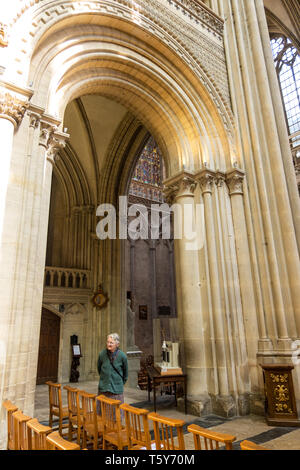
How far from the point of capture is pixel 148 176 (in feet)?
65.5

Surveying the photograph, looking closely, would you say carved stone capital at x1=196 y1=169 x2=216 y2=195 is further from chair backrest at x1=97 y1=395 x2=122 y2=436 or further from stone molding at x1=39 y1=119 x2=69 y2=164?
chair backrest at x1=97 y1=395 x2=122 y2=436

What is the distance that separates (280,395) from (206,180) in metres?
4.51

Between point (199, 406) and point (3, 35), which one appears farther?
point (199, 406)

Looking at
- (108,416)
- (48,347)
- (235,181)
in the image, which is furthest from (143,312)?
(108,416)

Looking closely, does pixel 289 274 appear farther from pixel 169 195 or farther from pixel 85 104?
pixel 85 104

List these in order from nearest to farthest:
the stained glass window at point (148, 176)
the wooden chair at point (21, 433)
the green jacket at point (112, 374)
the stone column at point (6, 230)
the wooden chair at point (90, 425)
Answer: the wooden chair at point (21, 433)
the wooden chair at point (90, 425)
the stone column at point (6, 230)
the green jacket at point (112, 374)
the stained glass window at point (148, 176)

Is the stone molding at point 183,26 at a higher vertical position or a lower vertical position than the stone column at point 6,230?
higher

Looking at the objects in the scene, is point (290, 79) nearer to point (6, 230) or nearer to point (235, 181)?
point (235, 181)

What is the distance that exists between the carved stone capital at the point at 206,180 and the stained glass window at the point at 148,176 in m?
11.5

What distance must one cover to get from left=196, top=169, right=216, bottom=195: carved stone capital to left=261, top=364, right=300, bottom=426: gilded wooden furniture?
3842mm

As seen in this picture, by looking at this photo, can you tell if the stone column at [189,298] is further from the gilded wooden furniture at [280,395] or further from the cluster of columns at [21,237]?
the cluster of columns at [21,237]

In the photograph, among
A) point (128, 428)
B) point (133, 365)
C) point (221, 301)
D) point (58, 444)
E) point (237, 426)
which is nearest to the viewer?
point (58, 444)

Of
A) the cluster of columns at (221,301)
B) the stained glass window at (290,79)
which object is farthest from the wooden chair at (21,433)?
the stained glass window at (290,79)

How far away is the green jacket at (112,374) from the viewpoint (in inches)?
165
